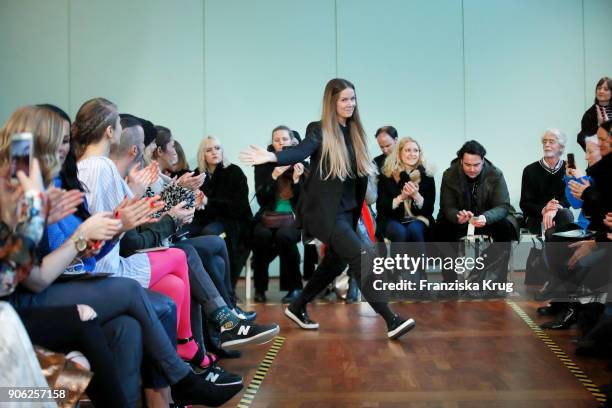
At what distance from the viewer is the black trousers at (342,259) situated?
468cm

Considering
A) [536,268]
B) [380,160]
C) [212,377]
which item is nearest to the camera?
[212,377]

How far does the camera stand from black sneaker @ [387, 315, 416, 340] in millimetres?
4562

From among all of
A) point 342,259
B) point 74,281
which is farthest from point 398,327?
point 74,281

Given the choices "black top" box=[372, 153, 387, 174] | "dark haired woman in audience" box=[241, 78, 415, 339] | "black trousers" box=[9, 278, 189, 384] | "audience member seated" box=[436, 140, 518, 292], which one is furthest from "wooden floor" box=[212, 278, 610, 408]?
"black top" box=[372, 153, 387, 174]

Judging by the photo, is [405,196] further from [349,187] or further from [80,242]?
[80,242]

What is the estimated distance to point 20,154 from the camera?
215 centimetres

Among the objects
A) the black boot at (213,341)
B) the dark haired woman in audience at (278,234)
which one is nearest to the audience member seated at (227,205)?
the dark haired woman in audience at (278,234)

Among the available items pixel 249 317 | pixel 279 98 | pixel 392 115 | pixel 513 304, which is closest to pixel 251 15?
pixel 279 98

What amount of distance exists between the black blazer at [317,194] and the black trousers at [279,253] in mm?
1379

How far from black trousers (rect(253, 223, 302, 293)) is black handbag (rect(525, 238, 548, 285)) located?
1777 mm

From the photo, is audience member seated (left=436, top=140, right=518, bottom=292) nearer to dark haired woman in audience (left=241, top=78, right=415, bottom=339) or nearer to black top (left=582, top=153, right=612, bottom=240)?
dark haired woman in audience (left=241, top=78, right=415, bottom=339)

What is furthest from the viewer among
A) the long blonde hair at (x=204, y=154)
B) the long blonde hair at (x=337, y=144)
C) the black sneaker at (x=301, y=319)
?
the long blonde hair at (x=204, y=154)

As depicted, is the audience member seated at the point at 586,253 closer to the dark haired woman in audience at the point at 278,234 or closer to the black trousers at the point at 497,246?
the black trousers at the point at 497,246

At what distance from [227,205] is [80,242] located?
3.88 m
